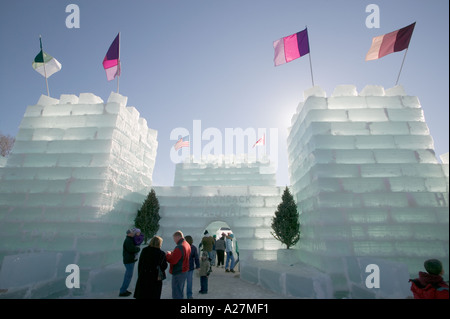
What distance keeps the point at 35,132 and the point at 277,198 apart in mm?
12230

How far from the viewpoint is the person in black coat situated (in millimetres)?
4402

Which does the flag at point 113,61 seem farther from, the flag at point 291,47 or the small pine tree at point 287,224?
the small pine tree at point 287,224

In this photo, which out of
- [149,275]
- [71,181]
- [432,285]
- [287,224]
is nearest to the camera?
[432,285]

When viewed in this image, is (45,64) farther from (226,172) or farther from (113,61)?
(226,172)

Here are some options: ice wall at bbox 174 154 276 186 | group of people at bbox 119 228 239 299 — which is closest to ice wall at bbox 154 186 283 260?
group of people at bbox 119 228 239 299

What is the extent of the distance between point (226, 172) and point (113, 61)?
1874 cm

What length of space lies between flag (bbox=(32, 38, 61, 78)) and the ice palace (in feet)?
4.15

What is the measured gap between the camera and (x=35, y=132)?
31.9 feet

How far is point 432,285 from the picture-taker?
10.6 feet

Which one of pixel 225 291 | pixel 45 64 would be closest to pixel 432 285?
pixel 225 291

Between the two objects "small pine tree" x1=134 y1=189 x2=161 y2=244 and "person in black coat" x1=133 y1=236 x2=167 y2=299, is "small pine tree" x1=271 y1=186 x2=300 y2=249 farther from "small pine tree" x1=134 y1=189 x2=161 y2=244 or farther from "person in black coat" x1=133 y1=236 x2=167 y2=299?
"person in black coat" x1=133 y1=236 x2=167 y2=299

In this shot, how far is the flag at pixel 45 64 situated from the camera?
10172mm

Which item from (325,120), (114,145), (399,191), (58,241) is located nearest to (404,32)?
(325,120)
